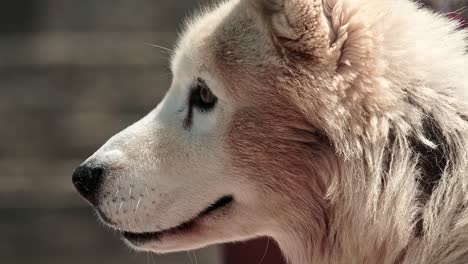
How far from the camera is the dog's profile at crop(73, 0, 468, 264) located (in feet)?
9.36

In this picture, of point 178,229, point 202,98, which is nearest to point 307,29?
point 202,98

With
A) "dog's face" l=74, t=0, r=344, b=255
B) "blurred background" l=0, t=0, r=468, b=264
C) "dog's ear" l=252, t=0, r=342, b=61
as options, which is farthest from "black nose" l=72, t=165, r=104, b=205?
"blurred background" l=0, t=0, r=468, b=264

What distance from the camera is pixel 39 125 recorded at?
8484 mm

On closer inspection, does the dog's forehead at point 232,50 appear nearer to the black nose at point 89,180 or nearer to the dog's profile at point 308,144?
the dog's profile at point 308,144

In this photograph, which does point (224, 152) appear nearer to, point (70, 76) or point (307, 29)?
point (307, 29)

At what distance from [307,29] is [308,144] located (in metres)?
0.35

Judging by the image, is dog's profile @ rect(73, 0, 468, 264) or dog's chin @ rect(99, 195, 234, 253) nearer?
dog's profile @ rect(73, 0, 468, 264)

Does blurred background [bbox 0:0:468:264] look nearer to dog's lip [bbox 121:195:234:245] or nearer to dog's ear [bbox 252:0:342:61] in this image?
dog's lip [bbox 121:195:234:245]

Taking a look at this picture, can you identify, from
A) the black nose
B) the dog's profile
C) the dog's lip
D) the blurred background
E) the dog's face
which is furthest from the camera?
the blurred background

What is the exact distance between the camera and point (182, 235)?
3.21m

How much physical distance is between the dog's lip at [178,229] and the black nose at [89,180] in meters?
0.17

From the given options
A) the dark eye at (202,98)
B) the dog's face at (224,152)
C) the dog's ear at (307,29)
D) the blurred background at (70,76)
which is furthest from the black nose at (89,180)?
the blurred background at (70,76)

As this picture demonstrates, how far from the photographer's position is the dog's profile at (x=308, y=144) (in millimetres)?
2854

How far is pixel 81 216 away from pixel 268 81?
18.1ft
